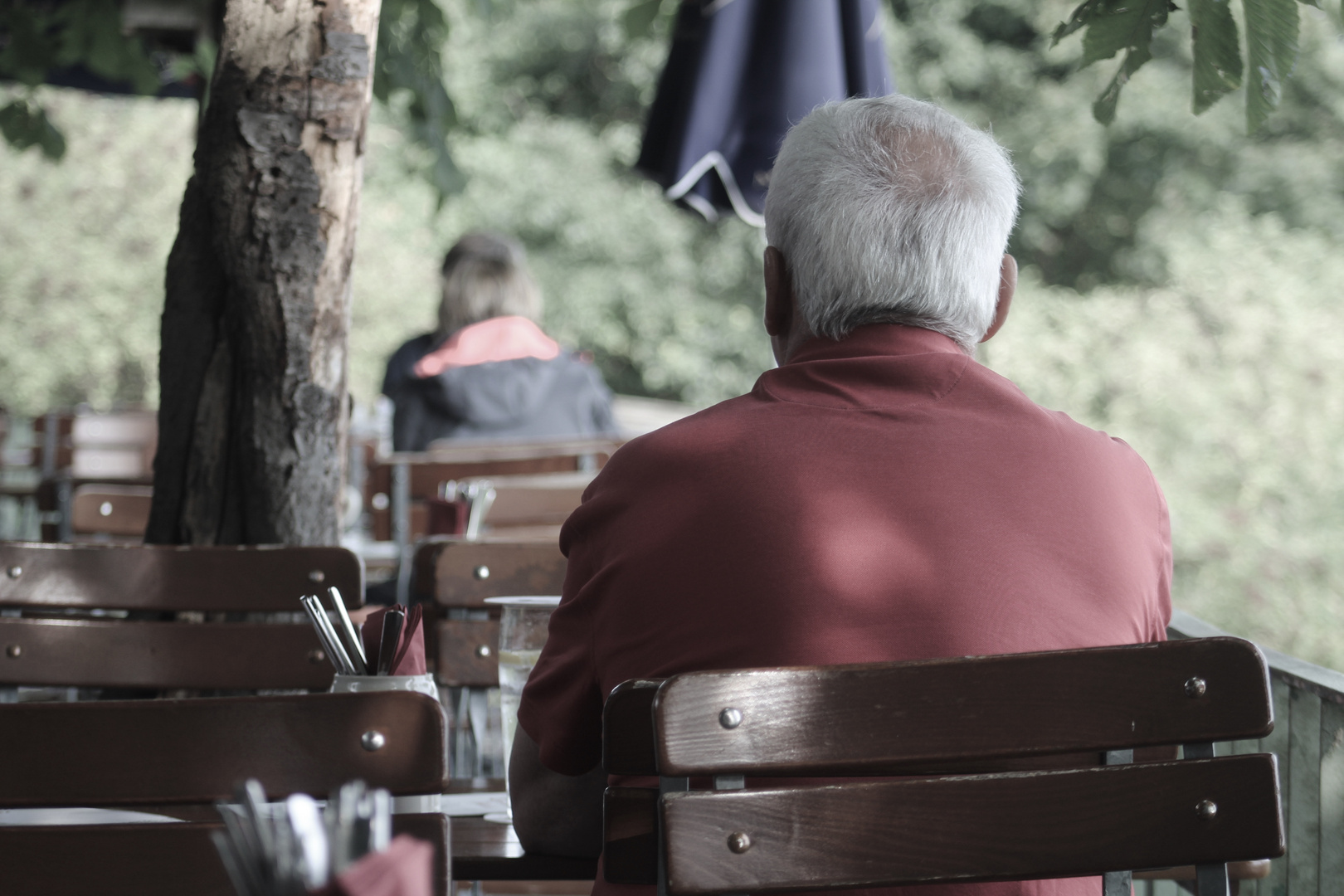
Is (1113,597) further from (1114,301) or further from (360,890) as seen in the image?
(1114,301)

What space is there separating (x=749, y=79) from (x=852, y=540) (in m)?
2.13

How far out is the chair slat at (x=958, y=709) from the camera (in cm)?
89

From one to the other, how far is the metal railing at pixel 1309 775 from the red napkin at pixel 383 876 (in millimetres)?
1211

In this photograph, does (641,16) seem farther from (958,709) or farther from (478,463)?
(958,709)

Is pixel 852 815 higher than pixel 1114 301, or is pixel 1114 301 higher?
pixel 1114 301

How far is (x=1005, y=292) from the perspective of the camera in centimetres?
133

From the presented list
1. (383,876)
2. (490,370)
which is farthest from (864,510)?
(490,370)

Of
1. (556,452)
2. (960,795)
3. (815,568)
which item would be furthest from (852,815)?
(556,452)

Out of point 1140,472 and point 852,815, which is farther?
point 1140,472

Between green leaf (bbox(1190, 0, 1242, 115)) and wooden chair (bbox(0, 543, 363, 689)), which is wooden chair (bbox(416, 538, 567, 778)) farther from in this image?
green leaf (bbox(1190, 0, 1242, 115))

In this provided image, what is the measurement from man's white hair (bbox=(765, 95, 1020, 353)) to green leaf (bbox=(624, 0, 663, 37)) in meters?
1.31

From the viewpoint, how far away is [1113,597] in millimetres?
1094

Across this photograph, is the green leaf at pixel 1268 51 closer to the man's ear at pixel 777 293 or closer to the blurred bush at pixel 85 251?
the man's ear at pixel 777 293

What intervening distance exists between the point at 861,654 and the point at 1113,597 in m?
0.22
